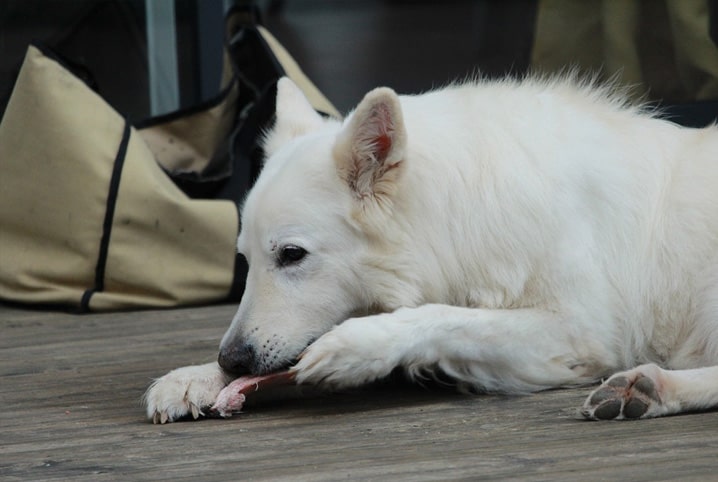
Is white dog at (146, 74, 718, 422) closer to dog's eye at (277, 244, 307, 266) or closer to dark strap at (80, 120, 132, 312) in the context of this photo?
dog's eye at (277, 244, 307, 266)

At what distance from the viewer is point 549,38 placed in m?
5.95

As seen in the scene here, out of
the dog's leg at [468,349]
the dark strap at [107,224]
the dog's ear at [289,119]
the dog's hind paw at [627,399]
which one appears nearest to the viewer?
the dog's hind paw at [627,399]

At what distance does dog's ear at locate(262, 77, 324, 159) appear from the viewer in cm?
322

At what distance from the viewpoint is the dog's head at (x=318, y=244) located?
277 centimetres

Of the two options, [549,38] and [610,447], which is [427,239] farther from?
[549,38]

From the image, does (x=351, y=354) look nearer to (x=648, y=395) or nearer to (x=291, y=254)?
(x=291, y=254)

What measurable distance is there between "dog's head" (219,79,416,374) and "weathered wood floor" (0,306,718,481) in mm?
202

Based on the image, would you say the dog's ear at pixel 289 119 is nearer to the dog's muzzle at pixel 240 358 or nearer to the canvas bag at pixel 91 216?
the dog's muzzle at pixel 240 358

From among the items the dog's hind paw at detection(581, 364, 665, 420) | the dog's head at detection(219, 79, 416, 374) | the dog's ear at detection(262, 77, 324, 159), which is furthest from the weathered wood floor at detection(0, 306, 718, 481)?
the dog's ear at detection(262, 77, 324, 159)

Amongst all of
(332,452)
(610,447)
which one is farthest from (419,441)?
(610,447)

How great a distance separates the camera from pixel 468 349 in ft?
9.12

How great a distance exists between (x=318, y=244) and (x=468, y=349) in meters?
0.47

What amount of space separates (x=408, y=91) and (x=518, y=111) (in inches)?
120

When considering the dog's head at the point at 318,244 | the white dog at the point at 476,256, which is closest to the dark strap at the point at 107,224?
the white dog at the point at 476,256
